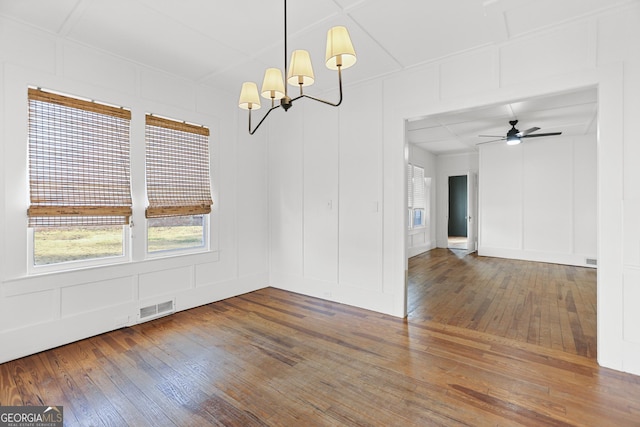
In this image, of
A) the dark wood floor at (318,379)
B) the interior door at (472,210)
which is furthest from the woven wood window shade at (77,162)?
the interior door at (472,210)

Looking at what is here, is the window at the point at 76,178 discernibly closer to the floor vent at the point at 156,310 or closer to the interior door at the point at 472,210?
the floor vent at the point at 156,310

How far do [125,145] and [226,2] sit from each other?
199cm

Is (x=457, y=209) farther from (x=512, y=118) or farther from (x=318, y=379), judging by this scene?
(x=318, y=379)

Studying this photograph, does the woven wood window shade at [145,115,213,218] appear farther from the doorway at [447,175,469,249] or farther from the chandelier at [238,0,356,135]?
the doorway at [447,175,469,249]

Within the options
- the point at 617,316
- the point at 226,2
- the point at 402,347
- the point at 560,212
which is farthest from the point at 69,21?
the point at 560,212

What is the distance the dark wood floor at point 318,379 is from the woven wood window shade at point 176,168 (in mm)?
1483

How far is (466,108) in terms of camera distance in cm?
326

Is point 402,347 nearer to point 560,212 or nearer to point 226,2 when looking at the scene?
point 226,2

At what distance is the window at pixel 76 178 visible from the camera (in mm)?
2902

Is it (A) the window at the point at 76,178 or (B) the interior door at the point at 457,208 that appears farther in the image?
(B) the interior door at the point at 457,208

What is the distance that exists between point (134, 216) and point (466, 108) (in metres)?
3.91

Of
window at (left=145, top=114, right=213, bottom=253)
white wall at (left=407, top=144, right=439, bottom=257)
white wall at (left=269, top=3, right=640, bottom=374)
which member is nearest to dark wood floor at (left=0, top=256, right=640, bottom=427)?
white wall at (left=269, top=3, right=640, bottom=374)

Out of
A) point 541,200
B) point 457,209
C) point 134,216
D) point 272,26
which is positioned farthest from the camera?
point 457,209

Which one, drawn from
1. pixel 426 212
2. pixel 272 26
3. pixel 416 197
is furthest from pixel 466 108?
pixel 426 212
